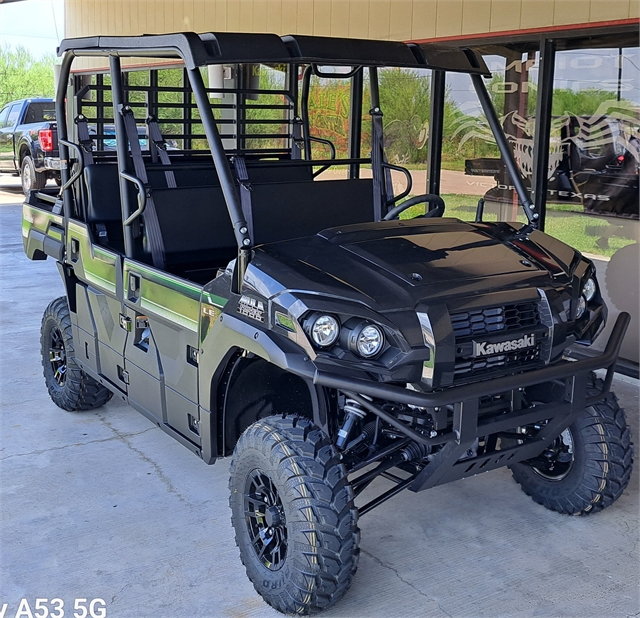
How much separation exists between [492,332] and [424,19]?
4516 mm

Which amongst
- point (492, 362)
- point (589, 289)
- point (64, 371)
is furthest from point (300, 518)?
point (64, 371)

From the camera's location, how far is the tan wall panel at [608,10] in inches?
203

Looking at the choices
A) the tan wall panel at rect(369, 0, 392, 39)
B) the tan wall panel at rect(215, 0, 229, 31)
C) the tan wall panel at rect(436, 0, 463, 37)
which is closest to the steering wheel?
the tan wall panel at rect(436, 0, 463, 37)

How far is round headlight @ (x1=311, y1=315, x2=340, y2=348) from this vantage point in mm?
2670

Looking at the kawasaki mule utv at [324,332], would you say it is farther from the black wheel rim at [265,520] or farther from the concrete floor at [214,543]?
the concrete floor at [214,543]

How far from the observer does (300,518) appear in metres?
2.71

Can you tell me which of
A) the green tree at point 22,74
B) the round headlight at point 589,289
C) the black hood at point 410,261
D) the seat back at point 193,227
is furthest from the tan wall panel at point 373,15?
the green tree at point 22,74

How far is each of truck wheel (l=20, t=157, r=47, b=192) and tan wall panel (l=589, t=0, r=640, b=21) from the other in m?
10.6

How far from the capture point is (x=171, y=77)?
6441 mm

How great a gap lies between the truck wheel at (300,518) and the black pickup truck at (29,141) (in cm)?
1127

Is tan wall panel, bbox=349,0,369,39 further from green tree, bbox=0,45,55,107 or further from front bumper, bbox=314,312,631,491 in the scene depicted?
green tree, bbox=0,45,55,107

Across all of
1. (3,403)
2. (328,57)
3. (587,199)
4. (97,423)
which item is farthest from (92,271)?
(587,199)

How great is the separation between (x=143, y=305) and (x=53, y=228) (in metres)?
1.17

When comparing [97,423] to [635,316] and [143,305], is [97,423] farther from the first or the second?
[635,316]
